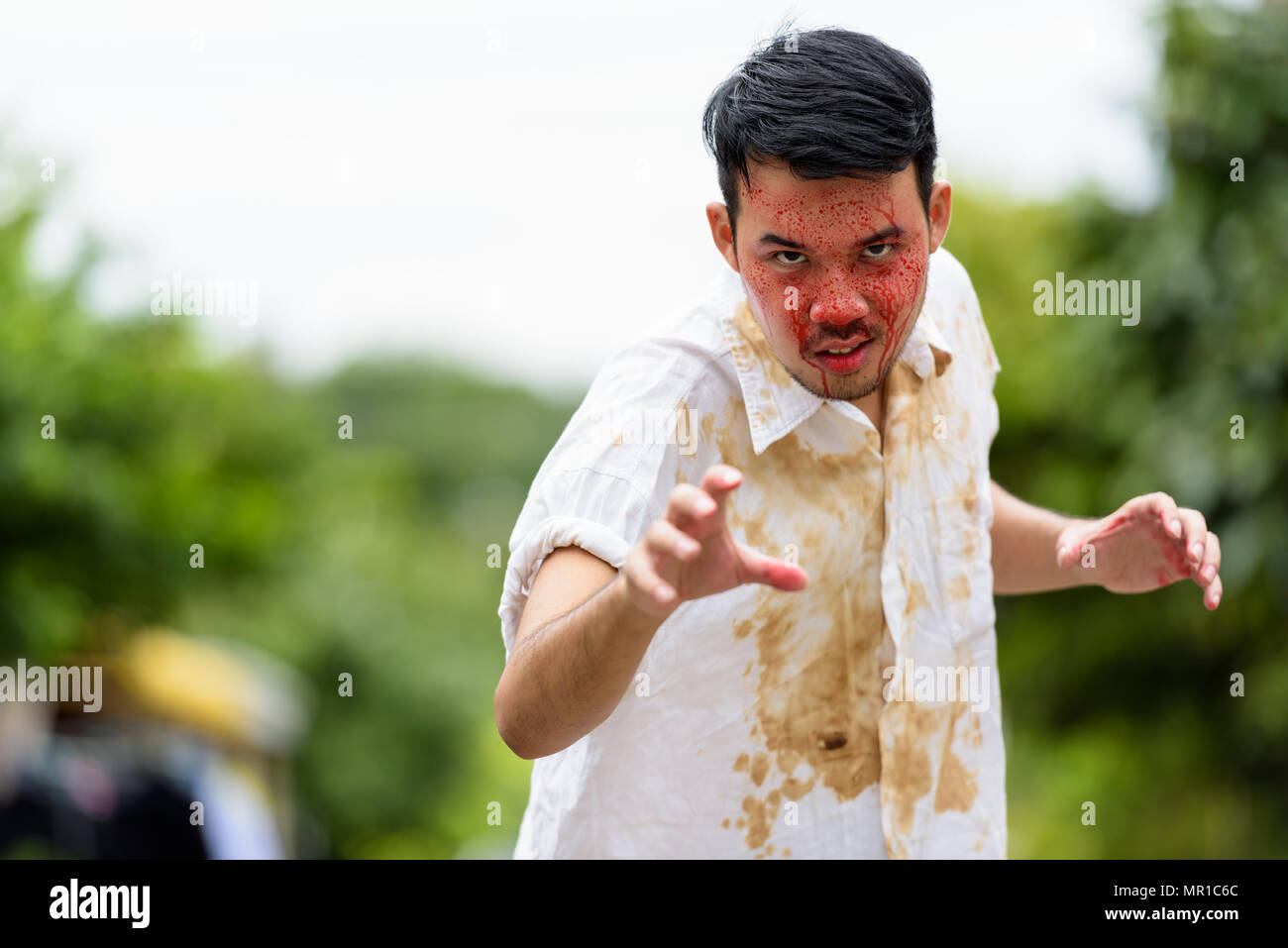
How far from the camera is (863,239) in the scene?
6.51 ft

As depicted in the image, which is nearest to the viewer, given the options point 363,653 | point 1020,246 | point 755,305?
point 755,305

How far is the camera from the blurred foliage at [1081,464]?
489cm

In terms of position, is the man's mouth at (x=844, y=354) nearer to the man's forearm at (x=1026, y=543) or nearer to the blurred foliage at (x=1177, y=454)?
the man's forearm at (x=1026, y=543)

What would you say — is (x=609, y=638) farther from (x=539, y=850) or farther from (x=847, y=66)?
(x=847, y=66)

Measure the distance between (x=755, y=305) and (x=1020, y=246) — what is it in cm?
715

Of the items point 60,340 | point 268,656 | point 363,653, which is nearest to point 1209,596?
point 60,340

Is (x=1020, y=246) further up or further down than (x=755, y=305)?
further up

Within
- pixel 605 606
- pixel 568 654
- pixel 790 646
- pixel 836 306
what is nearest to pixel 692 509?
pixel 605 606

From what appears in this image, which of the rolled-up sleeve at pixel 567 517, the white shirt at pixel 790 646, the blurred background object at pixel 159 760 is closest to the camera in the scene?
the rolled-up sleeve at pixel 567 517

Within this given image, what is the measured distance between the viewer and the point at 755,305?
2074mm

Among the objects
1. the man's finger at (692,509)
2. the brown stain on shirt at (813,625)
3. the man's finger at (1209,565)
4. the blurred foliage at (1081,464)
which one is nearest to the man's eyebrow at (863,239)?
the brown stain on shirt at (813,625)

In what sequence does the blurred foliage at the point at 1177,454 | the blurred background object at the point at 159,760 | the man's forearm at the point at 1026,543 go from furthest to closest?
the blurred background object at the point at 159,760 → the blurred foliage at the point at 1177,454 → the man's forearm at the point at 1026,543

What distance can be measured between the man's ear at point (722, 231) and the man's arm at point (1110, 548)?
2.36ft

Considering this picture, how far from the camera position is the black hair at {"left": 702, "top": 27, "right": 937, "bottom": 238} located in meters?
1.96
